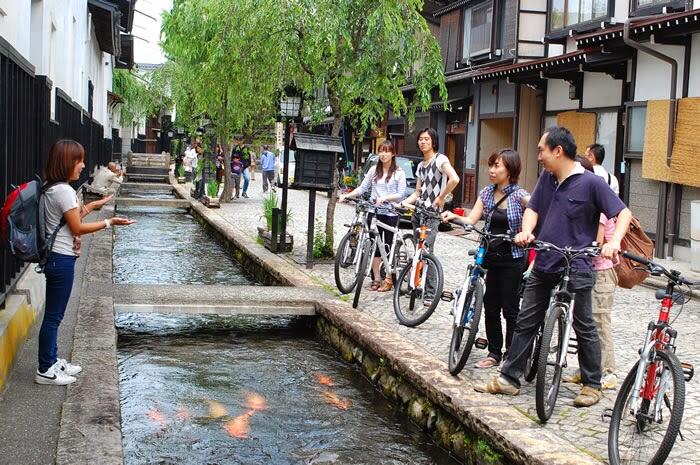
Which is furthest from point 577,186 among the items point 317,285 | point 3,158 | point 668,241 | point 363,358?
point 668,241

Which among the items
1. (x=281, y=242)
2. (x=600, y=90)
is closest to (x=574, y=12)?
(x=600, y=90)

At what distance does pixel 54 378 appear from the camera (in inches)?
239

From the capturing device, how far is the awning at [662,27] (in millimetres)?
13578

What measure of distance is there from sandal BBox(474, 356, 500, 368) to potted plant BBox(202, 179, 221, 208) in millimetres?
17486

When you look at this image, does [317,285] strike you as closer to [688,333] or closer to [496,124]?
[688,333]

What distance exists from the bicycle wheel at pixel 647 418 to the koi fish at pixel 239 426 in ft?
8.06

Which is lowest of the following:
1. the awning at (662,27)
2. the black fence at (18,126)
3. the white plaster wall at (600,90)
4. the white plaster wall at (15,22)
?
the black fence at (18,126)

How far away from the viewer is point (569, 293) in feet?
18.6

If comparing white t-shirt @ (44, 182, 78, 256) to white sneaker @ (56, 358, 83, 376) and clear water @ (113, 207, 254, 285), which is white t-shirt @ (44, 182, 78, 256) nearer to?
white sneaker @ (56, 358, 83, 376)

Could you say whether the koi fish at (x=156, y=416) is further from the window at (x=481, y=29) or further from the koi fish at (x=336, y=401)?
the window at (x=481, y=29)

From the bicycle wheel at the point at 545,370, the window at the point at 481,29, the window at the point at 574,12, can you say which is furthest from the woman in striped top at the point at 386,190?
the window at the point at 481,29

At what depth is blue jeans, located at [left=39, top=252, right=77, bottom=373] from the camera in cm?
600

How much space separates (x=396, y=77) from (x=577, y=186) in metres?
8.44

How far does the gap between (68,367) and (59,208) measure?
1136mm
